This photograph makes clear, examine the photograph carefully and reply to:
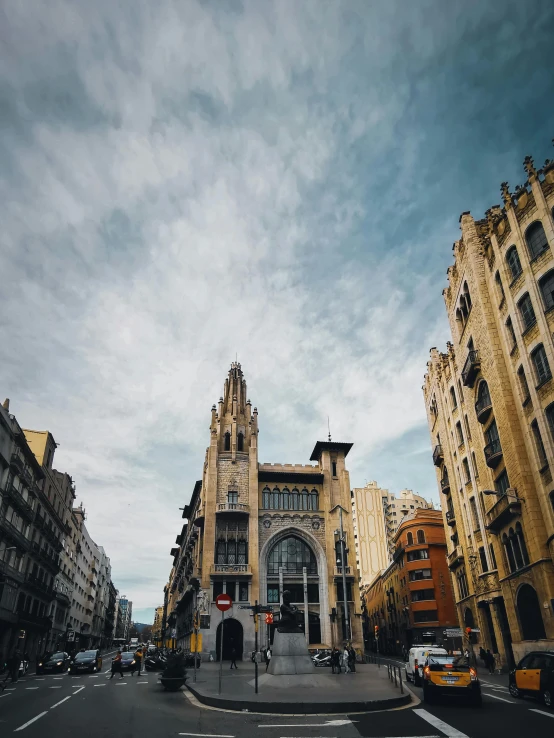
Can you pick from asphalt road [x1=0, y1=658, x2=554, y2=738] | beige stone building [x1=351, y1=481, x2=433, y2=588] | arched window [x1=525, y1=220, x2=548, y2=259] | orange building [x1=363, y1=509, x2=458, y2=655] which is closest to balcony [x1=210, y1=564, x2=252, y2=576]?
orange building [x1=363, y1=509, x2=458, y2=655]

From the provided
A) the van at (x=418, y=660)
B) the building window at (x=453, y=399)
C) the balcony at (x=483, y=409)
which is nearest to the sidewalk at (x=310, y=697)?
the van at (x=418, y=660)

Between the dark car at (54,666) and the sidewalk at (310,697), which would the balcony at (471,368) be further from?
the dark car at (54,666)

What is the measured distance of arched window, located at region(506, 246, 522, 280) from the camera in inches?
1171

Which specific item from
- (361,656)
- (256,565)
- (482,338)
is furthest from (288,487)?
(482,338)

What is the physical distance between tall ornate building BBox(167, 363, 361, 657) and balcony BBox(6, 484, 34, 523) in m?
17.0

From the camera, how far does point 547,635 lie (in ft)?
83.1

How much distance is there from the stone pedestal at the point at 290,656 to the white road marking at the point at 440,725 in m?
6.46

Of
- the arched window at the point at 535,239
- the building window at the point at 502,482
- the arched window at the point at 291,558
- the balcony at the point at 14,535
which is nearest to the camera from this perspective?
the arched window at the point at 535,239

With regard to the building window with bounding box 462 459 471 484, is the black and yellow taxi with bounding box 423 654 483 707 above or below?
below

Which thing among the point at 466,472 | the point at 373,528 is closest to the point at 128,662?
the point at 466,472

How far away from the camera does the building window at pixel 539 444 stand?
27078 millimetres

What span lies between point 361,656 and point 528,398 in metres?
33.5

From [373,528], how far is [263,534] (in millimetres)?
66544

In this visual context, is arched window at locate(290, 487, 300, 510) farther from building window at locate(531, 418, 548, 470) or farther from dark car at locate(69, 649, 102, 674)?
building window at locate(531, 418, 548, 470)
